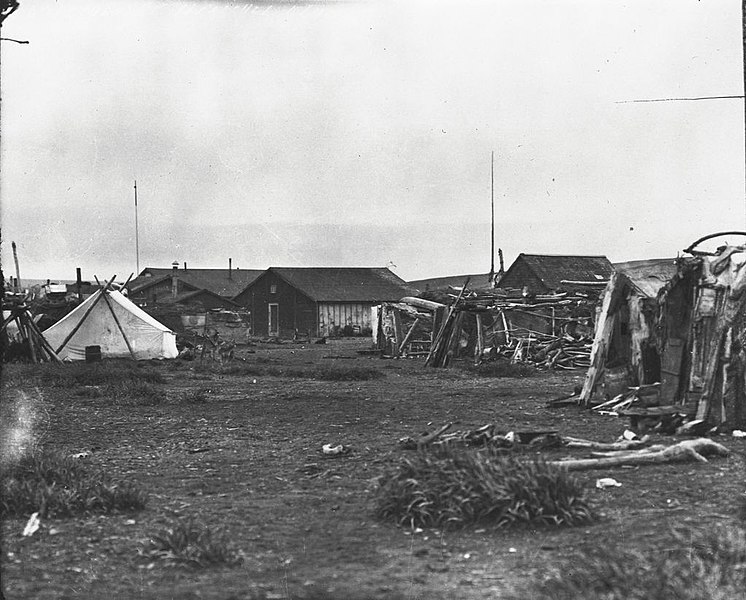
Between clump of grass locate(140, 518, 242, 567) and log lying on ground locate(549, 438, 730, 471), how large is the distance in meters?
3.31

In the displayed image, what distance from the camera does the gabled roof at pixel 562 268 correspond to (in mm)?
41750

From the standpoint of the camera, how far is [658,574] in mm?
4359

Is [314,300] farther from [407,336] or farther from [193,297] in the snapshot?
[407,336]

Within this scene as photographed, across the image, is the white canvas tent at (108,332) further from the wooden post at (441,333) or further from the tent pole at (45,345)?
the wooden post at (441,333)

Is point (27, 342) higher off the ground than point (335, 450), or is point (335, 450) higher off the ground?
point (335, 450)

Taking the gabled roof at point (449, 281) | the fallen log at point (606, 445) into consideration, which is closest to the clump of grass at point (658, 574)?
the fallen log at point (606, 445)

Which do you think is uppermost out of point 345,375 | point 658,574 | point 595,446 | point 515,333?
point 658,574

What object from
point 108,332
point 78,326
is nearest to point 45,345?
point 78,326

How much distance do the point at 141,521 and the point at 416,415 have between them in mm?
7001

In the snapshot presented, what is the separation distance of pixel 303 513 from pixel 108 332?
22760 mm

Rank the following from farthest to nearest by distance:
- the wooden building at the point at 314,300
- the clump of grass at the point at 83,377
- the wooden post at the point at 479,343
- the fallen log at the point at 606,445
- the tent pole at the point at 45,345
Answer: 1. the wooden building at the point at 314,300
2. the wooden post at the point at 479,343
3. the tent pole at the point at 45,345
4. the clump of grass at the point at 83,377
5. the fallen log at the point at 606,445

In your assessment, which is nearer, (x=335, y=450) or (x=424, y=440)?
(x=424, y=440)

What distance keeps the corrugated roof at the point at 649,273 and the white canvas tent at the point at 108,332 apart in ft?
57.4

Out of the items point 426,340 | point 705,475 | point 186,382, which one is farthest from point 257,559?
point 426,340
